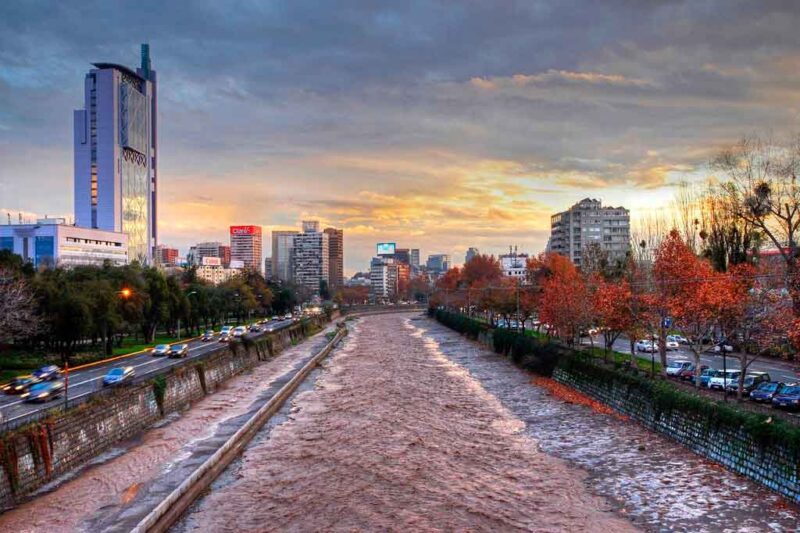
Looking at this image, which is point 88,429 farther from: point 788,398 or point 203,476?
point 788,398

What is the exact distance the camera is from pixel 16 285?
43750mm

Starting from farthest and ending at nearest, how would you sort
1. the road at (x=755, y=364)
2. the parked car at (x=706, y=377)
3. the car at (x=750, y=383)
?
the road at (x=755, y=364) < the parked car at (x=706, y=377) < the car at (x=750, y=383)

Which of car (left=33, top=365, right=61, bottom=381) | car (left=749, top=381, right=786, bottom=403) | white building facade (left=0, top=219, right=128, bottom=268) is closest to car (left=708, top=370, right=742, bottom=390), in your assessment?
car (left=749, top=381, right=786, bottom=403)

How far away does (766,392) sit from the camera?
30172 millimetres

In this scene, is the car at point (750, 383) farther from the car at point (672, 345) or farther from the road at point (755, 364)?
the car at point (672, 345)

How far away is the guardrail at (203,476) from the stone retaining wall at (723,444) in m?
17.3

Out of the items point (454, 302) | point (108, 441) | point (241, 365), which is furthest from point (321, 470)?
point (454, 302)

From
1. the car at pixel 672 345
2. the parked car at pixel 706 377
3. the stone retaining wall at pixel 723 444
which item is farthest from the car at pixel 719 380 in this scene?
the car at pixel 672 345

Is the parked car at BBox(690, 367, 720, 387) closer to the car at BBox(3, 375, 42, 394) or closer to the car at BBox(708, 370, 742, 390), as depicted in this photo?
the car at BBox(708, 370, 742, 390)

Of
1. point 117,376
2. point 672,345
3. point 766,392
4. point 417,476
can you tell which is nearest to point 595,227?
point 672,345

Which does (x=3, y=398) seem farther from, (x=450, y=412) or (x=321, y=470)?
(x=450, y=412)

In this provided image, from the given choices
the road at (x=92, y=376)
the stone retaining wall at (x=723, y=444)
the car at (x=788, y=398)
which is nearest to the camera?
the stone retaining wall at (x=723, y=444)

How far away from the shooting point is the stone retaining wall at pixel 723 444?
18547 mm

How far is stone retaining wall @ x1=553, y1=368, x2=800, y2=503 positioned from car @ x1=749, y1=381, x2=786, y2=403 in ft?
19.0
